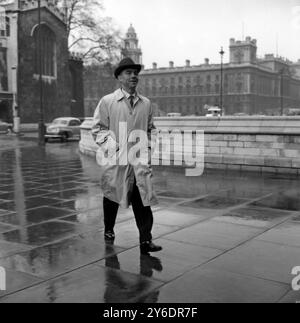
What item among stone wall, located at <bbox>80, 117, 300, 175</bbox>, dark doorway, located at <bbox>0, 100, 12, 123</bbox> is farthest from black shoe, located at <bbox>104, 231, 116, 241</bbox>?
dark doorway, located at <bbox>0, 100, 12, 123</bbox>

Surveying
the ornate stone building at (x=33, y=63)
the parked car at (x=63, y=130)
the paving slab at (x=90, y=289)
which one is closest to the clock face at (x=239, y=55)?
the ornate stone building at (x=33, y=63)

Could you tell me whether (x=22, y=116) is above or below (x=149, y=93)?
below

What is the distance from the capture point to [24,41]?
42938mm

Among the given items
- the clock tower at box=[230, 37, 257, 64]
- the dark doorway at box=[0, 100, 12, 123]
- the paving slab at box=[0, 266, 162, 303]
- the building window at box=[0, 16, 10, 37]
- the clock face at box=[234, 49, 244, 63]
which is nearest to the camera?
the paving slab at box=[0, 266, 162, 303]

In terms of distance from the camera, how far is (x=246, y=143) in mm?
12164

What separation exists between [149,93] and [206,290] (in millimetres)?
122969

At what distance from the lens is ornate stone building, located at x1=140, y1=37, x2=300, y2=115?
11577cm

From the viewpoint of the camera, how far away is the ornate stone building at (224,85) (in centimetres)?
11577

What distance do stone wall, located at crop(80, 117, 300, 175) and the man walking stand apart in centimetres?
710

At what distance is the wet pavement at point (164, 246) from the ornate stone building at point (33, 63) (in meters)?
35.1

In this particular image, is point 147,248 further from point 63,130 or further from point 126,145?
point 63,130

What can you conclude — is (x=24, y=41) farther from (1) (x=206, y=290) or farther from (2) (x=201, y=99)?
(2) (x=201, y=99)

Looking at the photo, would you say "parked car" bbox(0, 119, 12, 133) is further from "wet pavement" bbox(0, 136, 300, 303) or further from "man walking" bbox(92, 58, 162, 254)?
"man walking" bbox(92, 58, 162, 254)
